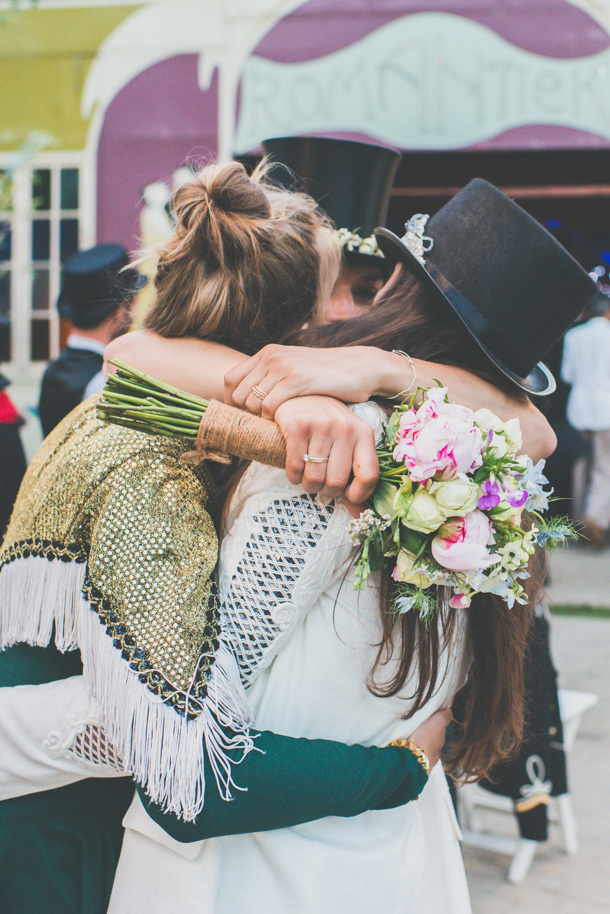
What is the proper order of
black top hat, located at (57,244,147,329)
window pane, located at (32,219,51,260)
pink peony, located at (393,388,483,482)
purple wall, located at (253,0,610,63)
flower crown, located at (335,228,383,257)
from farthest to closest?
window pane, located at (32,219,51,260)
purple wall, located at (253,0,610,63)
black top hat, located at (57,244,147,329)
flower crown, located at (335,228,383,257)
pink peony, located at (393,388,483,482)

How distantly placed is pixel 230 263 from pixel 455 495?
547 mm

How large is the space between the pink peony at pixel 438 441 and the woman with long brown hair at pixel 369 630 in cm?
12

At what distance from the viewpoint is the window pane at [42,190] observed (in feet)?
27.0

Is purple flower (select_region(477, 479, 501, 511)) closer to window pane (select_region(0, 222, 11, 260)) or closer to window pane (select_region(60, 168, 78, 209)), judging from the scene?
window pane (select_region(60, 168, 78, 209))

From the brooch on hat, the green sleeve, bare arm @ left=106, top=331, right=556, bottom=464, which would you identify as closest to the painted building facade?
the brooch on hat

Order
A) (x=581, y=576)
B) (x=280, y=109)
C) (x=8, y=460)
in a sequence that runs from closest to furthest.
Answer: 1. (x=8, y=460)
2. (x=581, y=576)
3. (x=280, y=109)

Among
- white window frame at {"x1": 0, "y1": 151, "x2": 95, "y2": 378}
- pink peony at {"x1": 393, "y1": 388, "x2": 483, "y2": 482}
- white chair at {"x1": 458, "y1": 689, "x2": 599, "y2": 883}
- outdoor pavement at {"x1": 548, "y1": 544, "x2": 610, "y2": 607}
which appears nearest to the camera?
pink peony at {"x1": 393, "y1": 388, "x2": 483, "y2": 482}

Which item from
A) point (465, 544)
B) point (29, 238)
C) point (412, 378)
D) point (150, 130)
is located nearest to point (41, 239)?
point (29, 238)

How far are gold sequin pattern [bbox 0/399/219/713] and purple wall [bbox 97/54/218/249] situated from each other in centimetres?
683

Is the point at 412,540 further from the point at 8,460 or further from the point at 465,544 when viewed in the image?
the point at 8,460

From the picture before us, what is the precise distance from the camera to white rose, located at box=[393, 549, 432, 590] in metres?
1.20

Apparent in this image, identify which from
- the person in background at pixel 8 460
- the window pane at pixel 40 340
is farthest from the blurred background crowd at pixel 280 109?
the person in background at pixel 8 460

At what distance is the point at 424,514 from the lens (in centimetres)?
117

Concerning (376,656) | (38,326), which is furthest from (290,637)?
(38,326)
